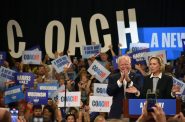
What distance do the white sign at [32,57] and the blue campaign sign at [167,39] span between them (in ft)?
8.68

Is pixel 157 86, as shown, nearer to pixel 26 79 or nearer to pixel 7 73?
pixel 26 79

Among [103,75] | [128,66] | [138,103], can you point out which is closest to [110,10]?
[103,75]

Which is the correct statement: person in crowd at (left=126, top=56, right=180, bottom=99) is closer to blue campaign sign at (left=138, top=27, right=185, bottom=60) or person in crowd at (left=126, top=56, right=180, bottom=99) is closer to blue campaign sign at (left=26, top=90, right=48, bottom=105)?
blue campaign sign at (left=26, top=90, right=48, bottom=105)

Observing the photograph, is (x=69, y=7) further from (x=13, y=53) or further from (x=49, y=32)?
(x=13, y=53)

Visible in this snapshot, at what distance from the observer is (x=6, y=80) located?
32.0ft

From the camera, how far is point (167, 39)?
12.0 metres

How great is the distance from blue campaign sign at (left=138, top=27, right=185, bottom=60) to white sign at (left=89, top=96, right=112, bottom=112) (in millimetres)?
4058

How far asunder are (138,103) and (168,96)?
0.52 metres

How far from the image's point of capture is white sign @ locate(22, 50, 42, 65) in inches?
420

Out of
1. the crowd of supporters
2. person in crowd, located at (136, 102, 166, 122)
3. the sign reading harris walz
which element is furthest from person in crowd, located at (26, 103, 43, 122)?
person in crowd, located at (136, 102, 166, 122)

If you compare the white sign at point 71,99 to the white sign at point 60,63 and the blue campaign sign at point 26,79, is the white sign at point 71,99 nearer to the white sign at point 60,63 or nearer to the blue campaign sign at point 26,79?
the blue campaign sign at point 26,79

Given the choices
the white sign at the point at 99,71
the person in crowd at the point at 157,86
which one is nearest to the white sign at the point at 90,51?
the white sign at the point at 99,71

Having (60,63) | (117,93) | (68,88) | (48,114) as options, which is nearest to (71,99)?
(48,114)

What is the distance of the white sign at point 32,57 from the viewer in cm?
1066
